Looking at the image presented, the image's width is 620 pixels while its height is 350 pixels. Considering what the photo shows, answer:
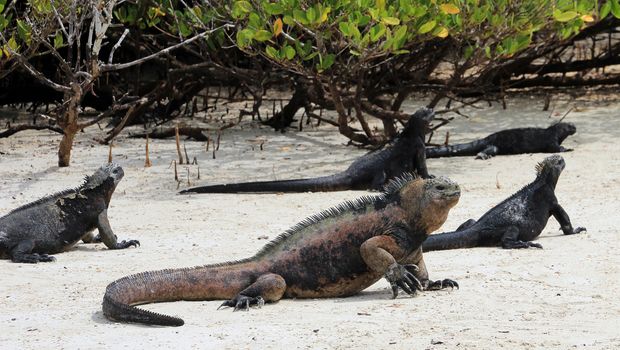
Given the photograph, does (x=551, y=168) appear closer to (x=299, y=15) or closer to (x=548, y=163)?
(x=548, y=163)

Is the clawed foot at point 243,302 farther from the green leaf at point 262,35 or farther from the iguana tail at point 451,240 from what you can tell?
the green leaf at point 262,35

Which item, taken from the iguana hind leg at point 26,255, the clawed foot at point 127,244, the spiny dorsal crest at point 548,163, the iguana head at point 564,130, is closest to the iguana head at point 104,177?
the clawed foot at point 127,244

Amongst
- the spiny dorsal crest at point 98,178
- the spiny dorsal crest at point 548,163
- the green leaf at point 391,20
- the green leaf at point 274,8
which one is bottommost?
the spiny dorsal crest at point 98,178

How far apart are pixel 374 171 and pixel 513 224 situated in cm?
267

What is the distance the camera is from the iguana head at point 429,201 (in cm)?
569

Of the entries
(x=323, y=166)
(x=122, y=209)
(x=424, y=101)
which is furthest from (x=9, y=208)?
(x=424, y=101)

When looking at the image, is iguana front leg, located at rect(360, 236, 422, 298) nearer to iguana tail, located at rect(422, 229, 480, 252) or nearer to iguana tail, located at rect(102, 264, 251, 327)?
iguana tail, located at rect(102, 264, 251, 327)

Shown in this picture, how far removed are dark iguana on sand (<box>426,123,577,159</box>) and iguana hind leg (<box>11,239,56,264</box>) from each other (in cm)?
479

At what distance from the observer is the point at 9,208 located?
850 centimetres

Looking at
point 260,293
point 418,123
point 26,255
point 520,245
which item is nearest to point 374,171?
point 418,123

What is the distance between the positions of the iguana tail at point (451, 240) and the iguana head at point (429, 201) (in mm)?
1205

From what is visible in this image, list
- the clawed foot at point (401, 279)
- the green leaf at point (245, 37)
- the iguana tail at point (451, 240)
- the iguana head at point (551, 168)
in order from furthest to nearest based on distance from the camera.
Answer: the green leaf at point (245, 37), the iguana head at point (551, 168), the iguana tail at point (451, 240), the clawed foot at point (401, 279)

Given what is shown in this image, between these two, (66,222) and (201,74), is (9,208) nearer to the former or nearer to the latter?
(66,222)

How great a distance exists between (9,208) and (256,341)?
166 inches
